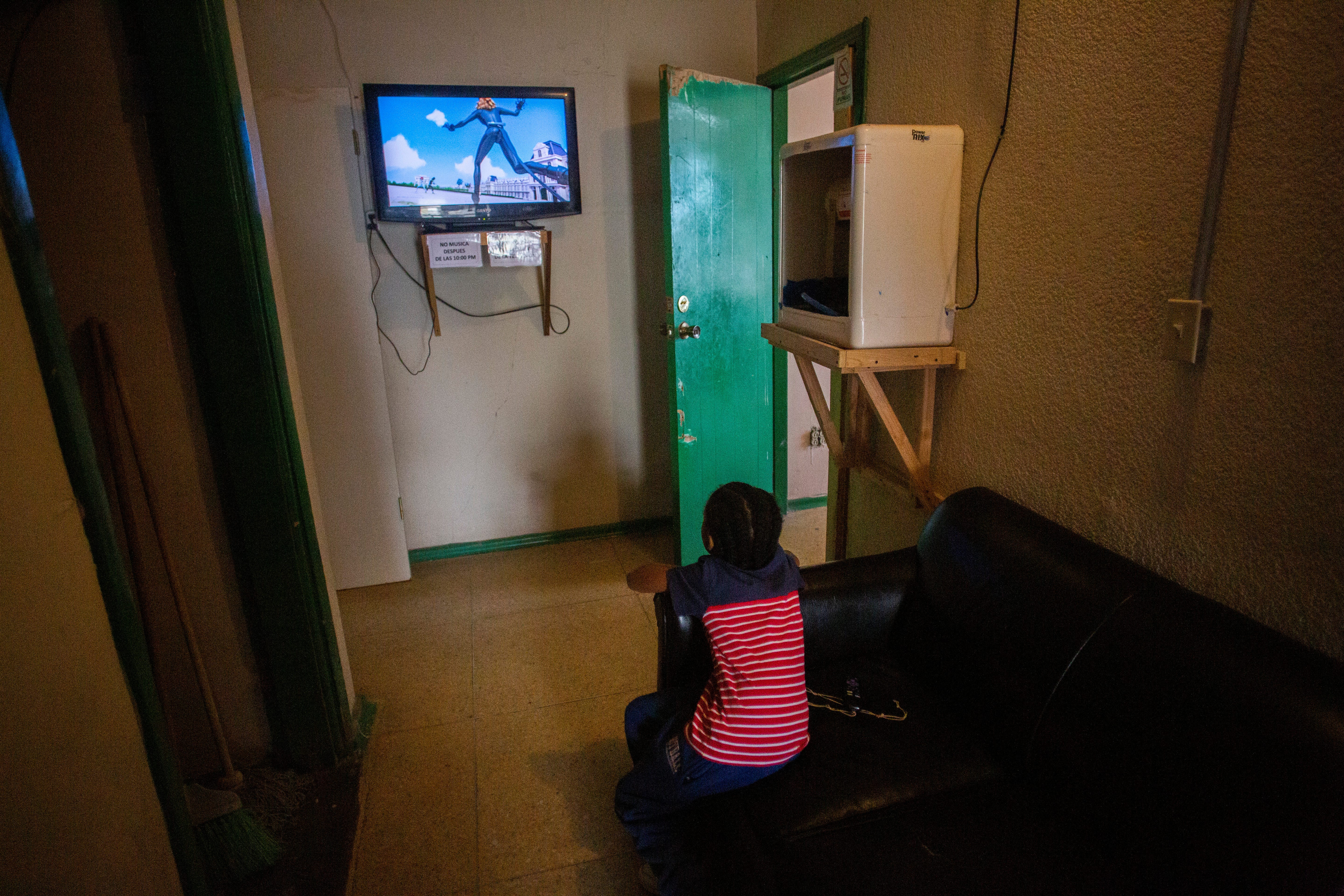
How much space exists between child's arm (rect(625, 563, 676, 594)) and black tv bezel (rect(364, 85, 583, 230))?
1.68 m

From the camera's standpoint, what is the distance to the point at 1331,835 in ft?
2.95

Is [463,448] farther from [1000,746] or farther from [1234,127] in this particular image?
[1234,127]

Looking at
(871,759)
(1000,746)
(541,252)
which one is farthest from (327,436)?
(1000,746)

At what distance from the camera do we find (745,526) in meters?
1.38

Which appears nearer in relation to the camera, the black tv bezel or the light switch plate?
the light switch plate

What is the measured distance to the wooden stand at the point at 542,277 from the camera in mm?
2900

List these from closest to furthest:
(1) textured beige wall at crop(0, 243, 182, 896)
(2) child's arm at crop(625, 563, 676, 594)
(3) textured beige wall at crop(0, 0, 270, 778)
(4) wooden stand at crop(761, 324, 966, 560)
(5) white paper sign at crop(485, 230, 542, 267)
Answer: (1) textured beige wall at crop(0, 243, 182, 896) → (3) textured beige wall at crop(0, 0, 270, 778) → (2) child's arm at crop(625, 563, 676, 594) → (4) wooden stand at crop(761, 324, 966, 560) → (5) white paper sign at crop(485, 230, 542, 267)

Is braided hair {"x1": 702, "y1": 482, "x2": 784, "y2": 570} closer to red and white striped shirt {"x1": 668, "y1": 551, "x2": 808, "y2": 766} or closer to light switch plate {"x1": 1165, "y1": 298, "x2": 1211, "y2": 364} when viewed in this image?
red and white striped shirt {"x1": 668, "y1": 551, "x2": 808, "y2": 766}

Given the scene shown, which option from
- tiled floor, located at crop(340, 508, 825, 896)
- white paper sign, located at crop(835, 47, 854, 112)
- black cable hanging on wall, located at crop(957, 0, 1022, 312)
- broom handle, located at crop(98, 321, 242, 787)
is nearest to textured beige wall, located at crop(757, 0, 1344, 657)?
black cable hanging on wall, located at crop(957, 0, 1022, 312)

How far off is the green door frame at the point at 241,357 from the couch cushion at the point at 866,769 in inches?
49.1

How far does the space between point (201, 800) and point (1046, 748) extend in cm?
181

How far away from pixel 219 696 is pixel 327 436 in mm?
1235

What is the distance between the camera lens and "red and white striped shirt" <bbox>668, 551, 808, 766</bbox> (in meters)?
1.35

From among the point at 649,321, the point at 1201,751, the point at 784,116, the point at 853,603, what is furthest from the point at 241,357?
the point at 784,116
